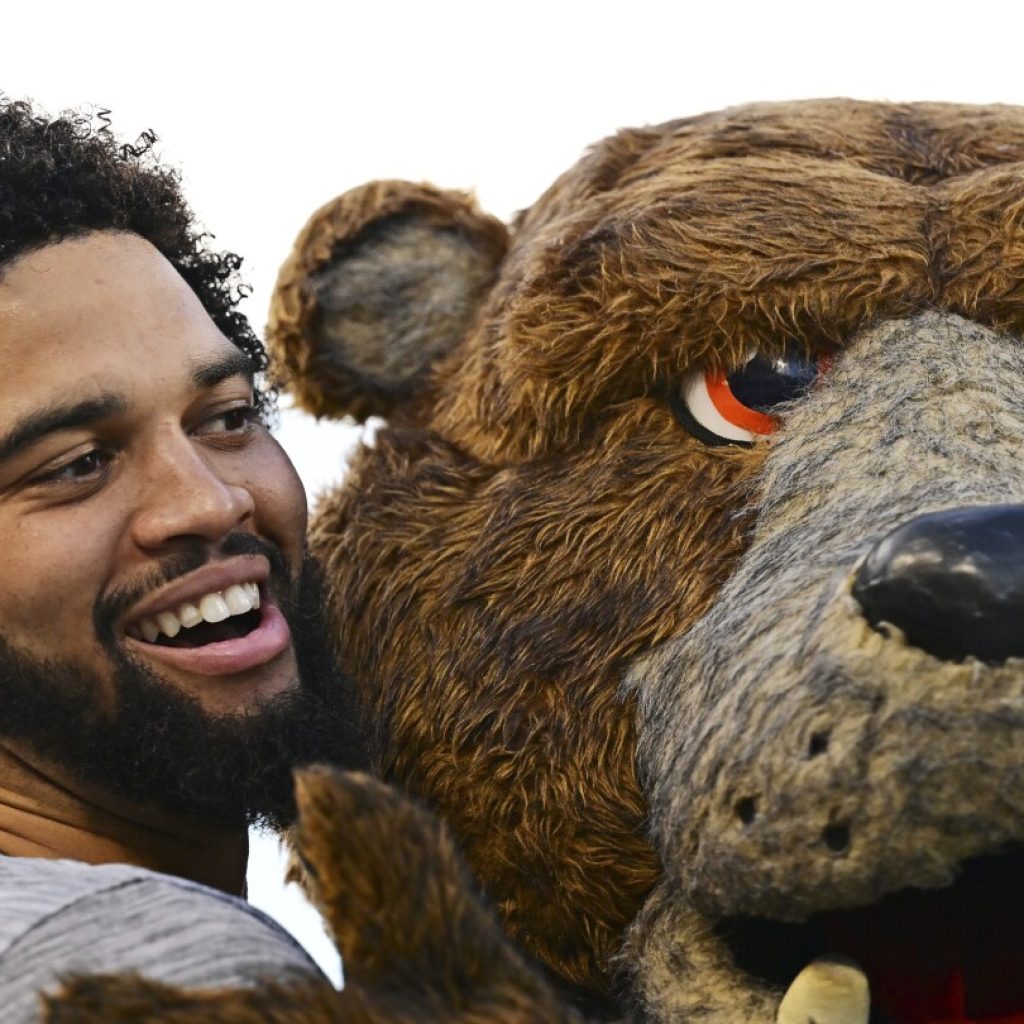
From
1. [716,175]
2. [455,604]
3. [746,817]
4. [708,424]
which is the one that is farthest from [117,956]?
[716,175]

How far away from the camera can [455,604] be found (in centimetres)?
239

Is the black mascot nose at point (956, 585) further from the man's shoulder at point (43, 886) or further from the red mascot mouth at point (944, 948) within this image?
the man's shoulder at point (43, 886)

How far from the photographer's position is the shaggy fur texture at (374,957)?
54.1 inches

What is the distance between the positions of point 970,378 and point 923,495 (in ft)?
0.88

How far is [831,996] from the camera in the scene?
70.6 inches

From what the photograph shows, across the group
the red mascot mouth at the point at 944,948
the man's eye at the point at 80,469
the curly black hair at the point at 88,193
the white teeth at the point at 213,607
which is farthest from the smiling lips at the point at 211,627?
the red mascot mouth at the point at 944,948

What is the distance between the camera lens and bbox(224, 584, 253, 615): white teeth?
7.69ft

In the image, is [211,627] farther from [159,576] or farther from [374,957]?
[374,957]

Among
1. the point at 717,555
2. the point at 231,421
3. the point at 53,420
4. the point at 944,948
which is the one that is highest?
the point at 53,420

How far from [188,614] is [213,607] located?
4 centimetres

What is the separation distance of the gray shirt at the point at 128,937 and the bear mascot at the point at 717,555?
0.50 metres

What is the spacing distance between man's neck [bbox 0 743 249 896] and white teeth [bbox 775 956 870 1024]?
33.6 inches

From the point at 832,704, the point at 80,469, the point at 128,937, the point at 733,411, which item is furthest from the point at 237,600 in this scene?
the point at 832,704

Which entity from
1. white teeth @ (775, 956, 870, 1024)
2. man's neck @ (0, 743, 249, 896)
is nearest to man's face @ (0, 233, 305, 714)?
man's neck @ (0, 743, 249, 896)
